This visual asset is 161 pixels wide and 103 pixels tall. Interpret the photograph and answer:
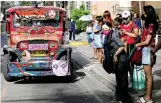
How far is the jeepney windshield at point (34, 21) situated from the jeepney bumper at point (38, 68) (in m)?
1.81

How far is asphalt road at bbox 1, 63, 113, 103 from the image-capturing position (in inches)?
377

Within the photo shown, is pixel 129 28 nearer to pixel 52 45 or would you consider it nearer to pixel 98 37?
pixel 52 45

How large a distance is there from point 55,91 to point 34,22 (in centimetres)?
326

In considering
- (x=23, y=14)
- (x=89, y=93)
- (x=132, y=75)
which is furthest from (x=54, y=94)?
(x=23, y=14)

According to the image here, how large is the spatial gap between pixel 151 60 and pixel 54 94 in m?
2.89

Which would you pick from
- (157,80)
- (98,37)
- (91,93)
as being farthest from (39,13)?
(157,80)

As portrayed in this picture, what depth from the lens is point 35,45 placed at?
1225 centimetres

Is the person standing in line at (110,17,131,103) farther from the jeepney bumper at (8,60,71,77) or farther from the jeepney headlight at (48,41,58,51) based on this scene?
the jeepney headlight at (48,41,58,51)

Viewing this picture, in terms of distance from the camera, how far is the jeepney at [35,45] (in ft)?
38.7

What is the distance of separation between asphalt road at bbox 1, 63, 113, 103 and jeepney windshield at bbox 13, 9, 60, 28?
5.35ft

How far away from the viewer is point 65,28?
44.1 ft

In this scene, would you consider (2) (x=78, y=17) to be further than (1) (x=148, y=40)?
Yes

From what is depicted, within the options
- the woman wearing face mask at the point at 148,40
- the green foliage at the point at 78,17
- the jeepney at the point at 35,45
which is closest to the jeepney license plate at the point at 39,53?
the jeepney at the point at 35,45

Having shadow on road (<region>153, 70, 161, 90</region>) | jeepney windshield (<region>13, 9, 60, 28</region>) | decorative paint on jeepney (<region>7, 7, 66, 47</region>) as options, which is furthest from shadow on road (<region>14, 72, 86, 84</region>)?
shadow on road (<region>153, 70, 161, 90</region>)
